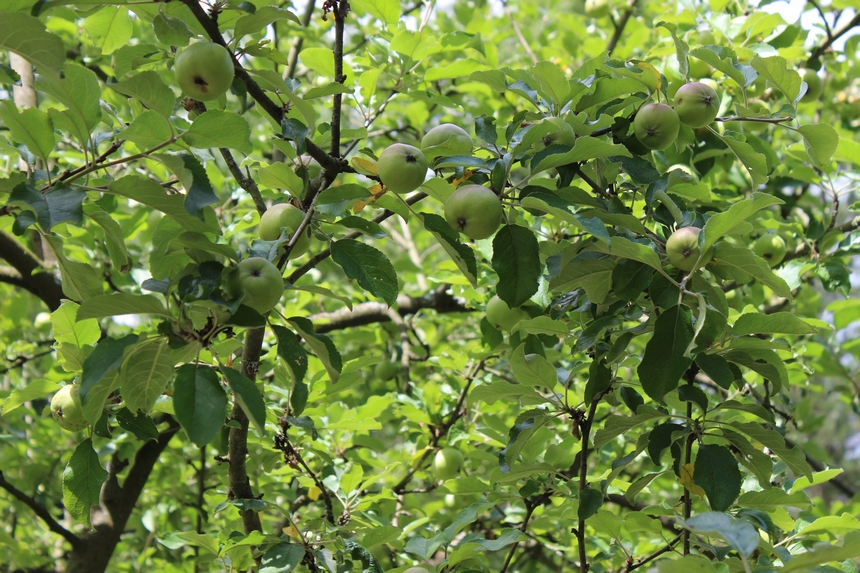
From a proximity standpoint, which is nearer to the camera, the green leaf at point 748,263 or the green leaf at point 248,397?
the green leaf at point 248,397

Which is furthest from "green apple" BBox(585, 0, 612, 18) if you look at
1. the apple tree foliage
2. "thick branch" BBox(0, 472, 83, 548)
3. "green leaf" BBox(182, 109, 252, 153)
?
"thick branch" BBox(0, 472, 83, 548)

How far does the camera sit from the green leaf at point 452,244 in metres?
1.15

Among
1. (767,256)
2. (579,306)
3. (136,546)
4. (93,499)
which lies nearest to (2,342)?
(136,546)

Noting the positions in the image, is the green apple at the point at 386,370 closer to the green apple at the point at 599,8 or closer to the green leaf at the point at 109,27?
the green leaf at the point at 109,27

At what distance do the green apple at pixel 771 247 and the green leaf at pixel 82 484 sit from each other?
198cm

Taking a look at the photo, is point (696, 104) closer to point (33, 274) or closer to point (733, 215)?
point (733, 215)

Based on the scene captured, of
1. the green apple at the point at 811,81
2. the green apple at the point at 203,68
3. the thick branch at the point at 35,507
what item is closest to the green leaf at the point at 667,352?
the green apple at the point at 203,68

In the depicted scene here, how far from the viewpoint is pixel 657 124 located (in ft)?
4.08

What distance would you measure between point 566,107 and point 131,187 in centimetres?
81

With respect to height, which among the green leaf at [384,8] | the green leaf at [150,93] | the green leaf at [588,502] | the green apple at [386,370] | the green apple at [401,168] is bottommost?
the green apple at [386,370]

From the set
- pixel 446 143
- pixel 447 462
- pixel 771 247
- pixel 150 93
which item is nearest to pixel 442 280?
pixel 447 462

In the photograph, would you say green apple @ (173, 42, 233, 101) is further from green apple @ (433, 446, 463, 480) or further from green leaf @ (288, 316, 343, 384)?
green apple @ (433, 446, 463, 480)

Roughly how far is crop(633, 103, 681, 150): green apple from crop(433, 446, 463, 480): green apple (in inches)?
49.4

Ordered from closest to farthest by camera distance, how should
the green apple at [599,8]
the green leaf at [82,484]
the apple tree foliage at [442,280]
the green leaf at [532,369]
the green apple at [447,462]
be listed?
the apple tree foliage at [442,280]
the green leaf at [82,484]
the green leaf at [532,369]
the green apple at [447,462]
the green apple at [599,8]
